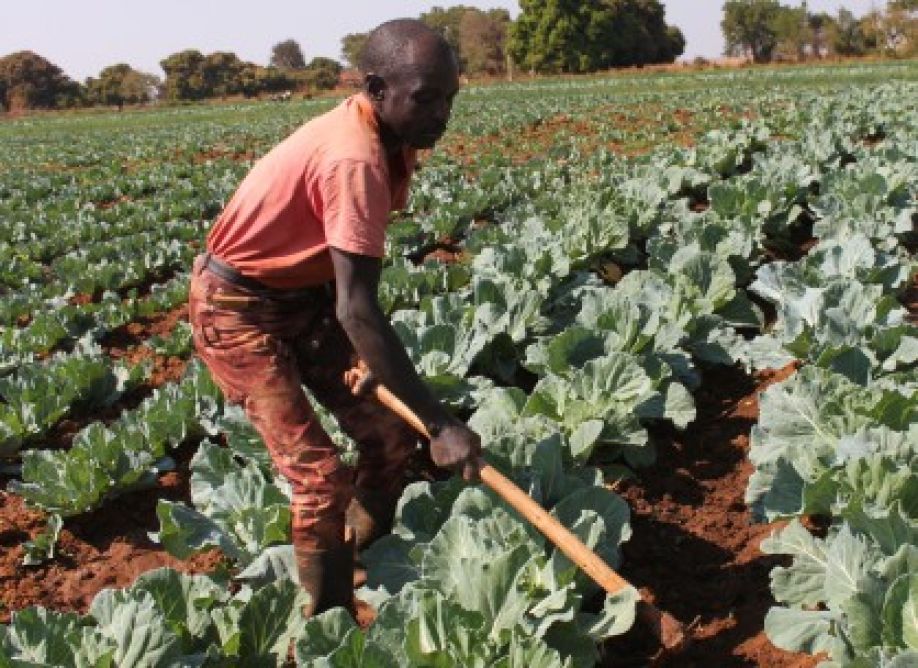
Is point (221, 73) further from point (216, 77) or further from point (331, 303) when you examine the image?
point (331, 303)

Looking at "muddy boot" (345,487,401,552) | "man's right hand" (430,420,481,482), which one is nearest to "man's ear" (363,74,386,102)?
"man's right hand" (430,420,481,482)

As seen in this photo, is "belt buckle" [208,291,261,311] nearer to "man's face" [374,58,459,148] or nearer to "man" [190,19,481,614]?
"man" [190,19,481,614]

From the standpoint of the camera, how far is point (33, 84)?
259 feet

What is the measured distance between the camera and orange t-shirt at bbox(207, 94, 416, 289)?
7.61ft

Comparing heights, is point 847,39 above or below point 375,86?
above

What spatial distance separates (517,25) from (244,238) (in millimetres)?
72264

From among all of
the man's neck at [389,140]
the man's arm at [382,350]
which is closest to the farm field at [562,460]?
the man's arm at [382,350]

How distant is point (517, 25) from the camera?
70750 millimetres

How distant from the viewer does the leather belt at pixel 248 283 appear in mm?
2900

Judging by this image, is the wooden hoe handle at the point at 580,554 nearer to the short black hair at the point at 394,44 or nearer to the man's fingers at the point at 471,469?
the man's fingers at the point at 471,469

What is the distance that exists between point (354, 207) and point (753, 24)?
10594 centimetres

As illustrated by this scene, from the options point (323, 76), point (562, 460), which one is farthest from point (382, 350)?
point (323, 76)

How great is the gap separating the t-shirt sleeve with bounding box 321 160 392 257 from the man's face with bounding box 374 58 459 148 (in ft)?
0.62

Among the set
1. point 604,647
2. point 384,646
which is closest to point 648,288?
point 604,647
